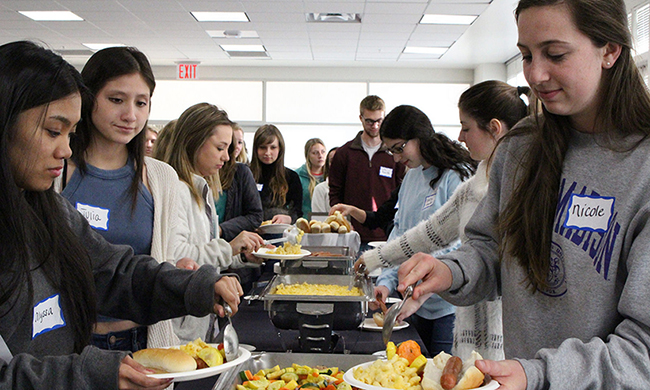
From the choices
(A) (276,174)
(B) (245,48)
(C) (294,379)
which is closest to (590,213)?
(C) (294,379)

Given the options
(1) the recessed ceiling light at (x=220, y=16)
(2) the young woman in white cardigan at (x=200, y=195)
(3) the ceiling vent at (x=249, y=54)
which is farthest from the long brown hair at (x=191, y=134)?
(3) the ceiling vent at (x=249, y=54)

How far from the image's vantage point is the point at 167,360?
3.13ft

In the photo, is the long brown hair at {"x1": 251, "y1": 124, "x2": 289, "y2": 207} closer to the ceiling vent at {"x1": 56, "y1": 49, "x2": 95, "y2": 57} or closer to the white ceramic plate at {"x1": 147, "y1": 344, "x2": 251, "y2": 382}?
the white ceramic plate at {"x1": 147, "y1": 344, "x2": 251, "y2": 382}

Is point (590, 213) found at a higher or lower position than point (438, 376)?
higher

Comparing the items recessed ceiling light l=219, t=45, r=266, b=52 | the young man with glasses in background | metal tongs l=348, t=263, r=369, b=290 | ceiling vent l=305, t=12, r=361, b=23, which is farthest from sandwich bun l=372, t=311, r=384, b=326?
recessed ceiling light l=219, t=45, r=266, b=52

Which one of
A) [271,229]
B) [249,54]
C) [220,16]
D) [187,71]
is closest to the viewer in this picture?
[271,229]

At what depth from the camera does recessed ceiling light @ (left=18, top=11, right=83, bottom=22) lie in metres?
6.23

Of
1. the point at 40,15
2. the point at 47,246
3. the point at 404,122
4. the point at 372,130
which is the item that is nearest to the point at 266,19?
the point at 40,15

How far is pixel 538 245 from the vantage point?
100 centimetres

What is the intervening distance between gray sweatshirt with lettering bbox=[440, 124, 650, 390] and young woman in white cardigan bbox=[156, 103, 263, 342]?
102cm

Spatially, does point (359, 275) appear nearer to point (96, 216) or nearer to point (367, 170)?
point (96, 216)

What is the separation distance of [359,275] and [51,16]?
19.4ft

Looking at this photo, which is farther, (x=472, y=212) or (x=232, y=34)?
(x=232, y=34)

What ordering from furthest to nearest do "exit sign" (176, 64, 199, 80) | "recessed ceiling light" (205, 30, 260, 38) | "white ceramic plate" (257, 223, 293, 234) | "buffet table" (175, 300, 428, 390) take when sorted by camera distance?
1. "exit sign" (176, 64, 199, 80)
2. "recessed ceiling light" (205, 30, 260, 38)
3. "white ceramic plate" (257, 223, 293, 234)
4. "buffet table" (175, 300, 428, 390)
